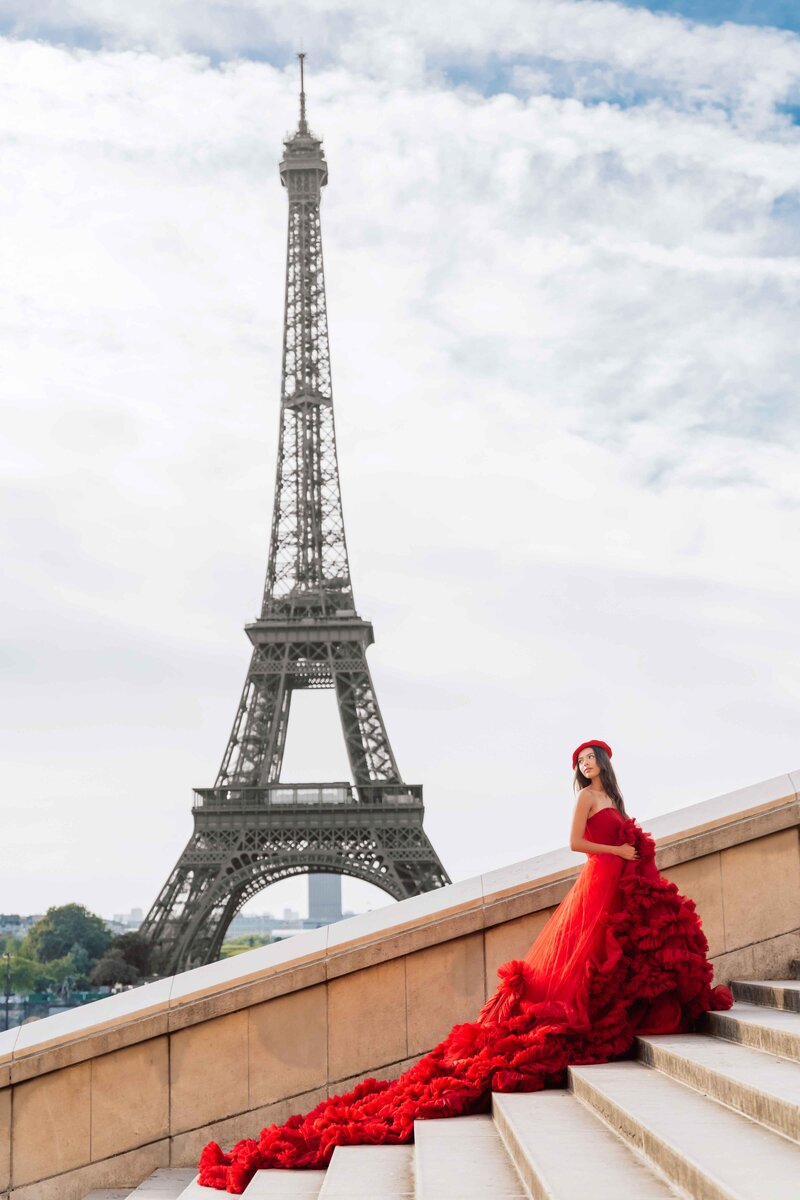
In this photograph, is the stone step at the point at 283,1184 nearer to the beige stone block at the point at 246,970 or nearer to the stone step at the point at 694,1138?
the stone step at the point at 694,1138

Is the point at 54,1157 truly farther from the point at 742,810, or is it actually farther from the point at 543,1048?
the point at 742,810

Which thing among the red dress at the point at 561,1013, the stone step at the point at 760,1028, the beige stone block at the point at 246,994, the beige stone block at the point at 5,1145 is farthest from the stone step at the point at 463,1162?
the beige stone block at the point at 5,1145

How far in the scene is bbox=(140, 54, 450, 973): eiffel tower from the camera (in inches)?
1544

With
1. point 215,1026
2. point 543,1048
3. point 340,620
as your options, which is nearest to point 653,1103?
point 543,1048

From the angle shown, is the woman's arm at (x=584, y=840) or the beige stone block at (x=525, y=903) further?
the beige stone block at (x=525, y=903)

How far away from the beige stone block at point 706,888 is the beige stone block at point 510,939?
79cm

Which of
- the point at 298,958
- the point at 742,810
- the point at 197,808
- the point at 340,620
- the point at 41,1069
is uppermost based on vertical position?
the point at 340,620

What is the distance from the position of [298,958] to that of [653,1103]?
2.80 metres

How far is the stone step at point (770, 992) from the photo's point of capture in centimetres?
630

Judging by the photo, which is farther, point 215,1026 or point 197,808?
point 197,808

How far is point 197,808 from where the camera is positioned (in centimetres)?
4016

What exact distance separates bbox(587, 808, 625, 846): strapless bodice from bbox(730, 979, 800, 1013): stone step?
110 centimetres

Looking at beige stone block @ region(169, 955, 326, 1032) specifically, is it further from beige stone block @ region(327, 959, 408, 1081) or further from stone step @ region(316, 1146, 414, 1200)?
stone step @ region(316, 1146, 414, 1200)

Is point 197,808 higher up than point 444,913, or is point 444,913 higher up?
point 197,808
